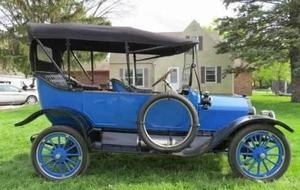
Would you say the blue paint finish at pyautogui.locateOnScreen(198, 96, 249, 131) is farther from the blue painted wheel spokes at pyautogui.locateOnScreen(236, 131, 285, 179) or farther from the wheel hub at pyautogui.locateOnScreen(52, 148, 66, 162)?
the wheel hub at pyautogui.locateOnScreen(52, 148, 66, 162)

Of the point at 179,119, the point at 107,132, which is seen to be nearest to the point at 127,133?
the point at 107,132

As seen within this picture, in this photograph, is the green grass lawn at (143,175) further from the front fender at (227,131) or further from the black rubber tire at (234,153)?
the front fender at (227,131)

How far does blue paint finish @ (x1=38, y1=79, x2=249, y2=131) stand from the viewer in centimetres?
672

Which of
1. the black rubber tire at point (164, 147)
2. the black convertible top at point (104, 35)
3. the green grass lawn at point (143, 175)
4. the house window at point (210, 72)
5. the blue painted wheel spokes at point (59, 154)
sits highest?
the black convertible top at point (104, 35)

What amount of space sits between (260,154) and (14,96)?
2547 centimetres

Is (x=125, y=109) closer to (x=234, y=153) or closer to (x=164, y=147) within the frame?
(x=164, y=147)

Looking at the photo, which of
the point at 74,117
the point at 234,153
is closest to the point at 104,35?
the point at 74,117

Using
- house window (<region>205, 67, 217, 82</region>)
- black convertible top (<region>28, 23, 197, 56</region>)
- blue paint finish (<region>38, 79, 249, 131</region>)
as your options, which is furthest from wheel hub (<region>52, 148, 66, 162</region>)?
A: house window (<region>205, 67, 217, 82</region>)

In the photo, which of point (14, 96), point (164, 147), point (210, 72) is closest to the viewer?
point (164, 147)

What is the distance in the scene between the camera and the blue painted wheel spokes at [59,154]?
6.79 metres

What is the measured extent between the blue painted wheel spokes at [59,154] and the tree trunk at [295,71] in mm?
19221

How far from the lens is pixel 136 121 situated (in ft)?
22.0

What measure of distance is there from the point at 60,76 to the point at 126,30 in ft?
3.77

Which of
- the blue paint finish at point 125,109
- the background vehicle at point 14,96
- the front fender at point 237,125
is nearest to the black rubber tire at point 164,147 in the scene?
the blue paint finish at point 125,109
